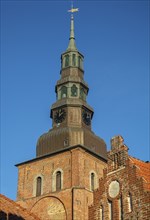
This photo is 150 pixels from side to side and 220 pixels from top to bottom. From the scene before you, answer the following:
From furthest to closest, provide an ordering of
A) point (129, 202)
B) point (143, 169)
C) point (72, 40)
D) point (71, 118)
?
point (72, 40), point (71, 118), point (143, 169), point (129, 202)

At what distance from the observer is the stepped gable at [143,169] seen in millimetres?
Result: 19683

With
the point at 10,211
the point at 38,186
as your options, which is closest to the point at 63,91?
the point at 38,186

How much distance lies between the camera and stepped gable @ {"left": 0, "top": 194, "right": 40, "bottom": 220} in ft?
65.9

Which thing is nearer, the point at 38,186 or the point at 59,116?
the point at 38,186

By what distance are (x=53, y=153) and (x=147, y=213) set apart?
83.1 ft

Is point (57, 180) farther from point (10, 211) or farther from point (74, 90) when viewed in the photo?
point (10, 211)

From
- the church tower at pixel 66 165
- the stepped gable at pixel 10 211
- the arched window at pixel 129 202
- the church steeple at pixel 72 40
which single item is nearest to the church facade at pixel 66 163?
the church tower at pixel 66 165

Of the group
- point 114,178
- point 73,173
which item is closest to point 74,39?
point 73,173

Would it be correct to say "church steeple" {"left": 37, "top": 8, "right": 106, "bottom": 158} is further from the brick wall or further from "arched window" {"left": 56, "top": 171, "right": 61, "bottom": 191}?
"arched window" {"left": 56, "top": 171, "right": 61, "bottom": 191}

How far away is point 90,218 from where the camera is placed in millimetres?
21422

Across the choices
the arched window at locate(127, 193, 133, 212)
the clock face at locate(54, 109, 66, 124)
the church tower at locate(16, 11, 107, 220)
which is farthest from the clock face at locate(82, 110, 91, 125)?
the arched window at locate(127, 193, 133, 212)

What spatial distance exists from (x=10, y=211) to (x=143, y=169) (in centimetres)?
650

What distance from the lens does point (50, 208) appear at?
4119 cm

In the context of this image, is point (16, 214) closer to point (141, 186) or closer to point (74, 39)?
point (141, 186)
